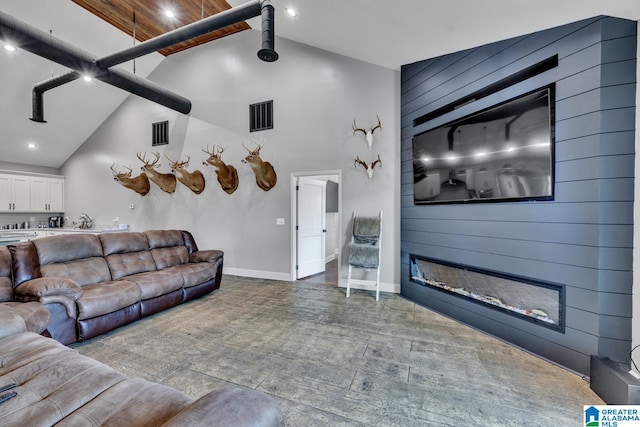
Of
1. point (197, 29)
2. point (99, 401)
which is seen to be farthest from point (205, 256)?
point (99, 401)

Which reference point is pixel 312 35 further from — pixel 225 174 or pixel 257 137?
pixel 225 174

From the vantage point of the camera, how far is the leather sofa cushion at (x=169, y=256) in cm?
418

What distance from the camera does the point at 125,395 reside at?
1.22 m

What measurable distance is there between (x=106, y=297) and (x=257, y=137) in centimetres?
372

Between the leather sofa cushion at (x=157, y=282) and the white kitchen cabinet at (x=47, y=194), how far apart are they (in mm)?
6390

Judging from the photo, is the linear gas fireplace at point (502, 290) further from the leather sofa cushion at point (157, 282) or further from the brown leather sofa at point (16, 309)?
the brown leather sofa at point (16, 309)

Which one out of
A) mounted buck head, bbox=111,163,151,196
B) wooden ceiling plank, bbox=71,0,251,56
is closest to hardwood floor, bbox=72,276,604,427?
A: mounted buck head, bbox=111,163,151,196

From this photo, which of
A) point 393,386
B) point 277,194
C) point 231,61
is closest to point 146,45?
point 231,61

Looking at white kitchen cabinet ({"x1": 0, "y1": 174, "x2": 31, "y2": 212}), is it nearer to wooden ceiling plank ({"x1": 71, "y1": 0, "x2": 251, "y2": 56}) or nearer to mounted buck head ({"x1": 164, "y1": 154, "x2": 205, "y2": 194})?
mounted buck head ({"x1": 164, "y1": 154, "x2": 205, "y2": 194})

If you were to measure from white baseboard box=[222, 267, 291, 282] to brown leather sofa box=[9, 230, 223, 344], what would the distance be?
101cm

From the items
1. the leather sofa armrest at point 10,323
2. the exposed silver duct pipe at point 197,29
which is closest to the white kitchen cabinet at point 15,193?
the exposed silver duct pipe at point 197,29

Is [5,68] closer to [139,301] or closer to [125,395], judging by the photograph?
[139,301]

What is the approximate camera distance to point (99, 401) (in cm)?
118

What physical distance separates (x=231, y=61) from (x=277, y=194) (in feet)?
10.0
